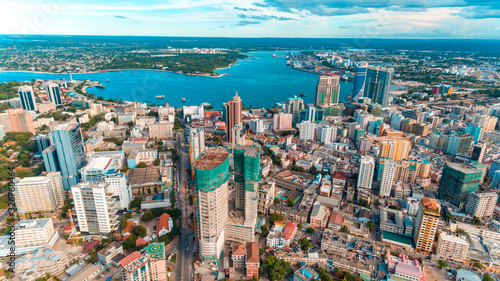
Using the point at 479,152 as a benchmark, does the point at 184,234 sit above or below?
below

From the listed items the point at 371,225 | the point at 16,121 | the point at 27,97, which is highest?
the point at 27,97

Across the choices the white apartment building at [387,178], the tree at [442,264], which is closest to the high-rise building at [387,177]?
the white apartment building at [387,178]

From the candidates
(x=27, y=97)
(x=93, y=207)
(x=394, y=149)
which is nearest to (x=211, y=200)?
(x=93, y=207)

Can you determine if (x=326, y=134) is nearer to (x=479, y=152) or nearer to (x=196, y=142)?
(x=479, y=152)

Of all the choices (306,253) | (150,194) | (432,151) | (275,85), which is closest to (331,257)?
(306,253)

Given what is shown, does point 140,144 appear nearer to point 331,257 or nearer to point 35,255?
point 35,255

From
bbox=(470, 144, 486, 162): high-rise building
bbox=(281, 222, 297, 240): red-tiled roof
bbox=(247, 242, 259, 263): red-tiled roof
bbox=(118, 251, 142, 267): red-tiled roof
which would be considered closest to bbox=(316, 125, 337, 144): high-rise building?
bbox=(470, 144, 486, 162): high-rise building
